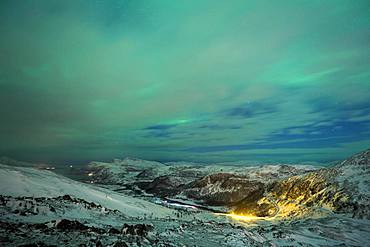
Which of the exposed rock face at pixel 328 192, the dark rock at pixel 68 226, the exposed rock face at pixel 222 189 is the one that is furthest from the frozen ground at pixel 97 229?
the exposed rock face at pixel 222 189

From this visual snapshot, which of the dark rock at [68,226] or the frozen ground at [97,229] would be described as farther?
the dark rock at [68,226]

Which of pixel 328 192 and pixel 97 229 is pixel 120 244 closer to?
pixel 97 229

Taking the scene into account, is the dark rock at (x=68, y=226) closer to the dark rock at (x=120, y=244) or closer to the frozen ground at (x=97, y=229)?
the frozen ground at (x=97, y=229)

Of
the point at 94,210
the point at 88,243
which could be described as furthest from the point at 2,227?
the point at 94,210


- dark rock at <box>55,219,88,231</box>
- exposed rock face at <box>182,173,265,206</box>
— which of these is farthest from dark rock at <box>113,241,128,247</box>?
exposed rock face at <box>182,173,265,206</box>

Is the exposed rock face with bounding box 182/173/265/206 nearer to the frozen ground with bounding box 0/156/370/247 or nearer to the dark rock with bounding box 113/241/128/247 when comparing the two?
the frozen ground with bounding box 0/156/370/247

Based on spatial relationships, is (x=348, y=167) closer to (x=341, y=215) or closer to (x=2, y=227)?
(x=341, y=215)

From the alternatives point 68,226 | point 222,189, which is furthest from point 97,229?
point 222,189

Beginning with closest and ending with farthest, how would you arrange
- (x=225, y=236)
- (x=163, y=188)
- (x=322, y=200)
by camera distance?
1. (x=225, y=236)
2. (x=322, y=200)
3. (x=163, y=188)

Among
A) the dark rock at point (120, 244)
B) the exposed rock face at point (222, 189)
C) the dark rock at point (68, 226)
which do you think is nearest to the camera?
the dark rock at point (120, 244)
